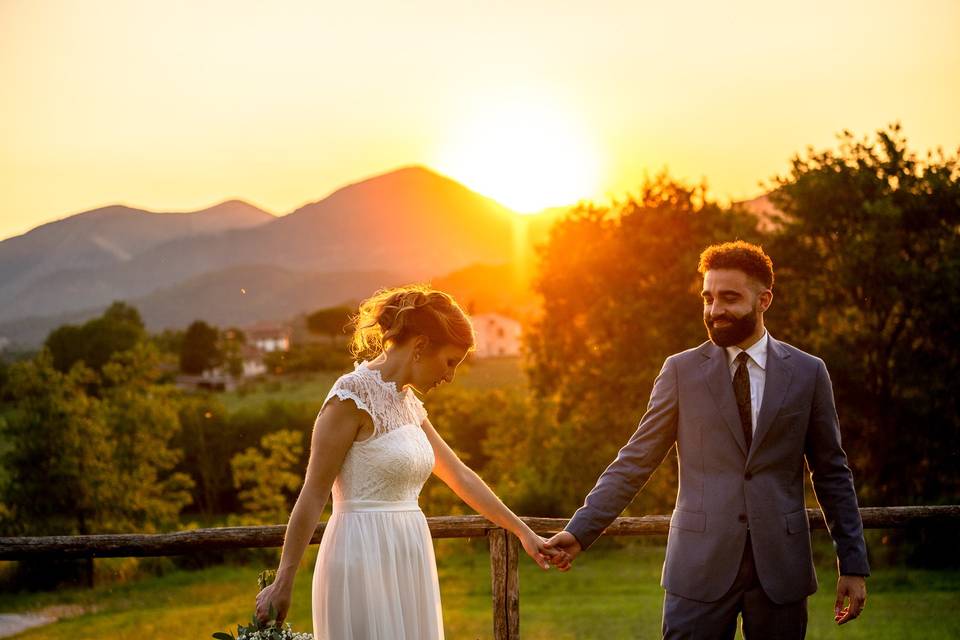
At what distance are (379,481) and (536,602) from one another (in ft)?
67.3

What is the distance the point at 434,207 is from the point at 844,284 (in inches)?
3042

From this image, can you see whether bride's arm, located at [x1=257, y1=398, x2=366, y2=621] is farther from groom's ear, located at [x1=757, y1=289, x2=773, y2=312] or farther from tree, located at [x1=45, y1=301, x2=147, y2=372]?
tree, located at [x1=45, y1=301, x2=147, y2=372]

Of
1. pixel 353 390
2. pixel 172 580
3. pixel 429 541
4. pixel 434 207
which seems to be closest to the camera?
pixel 353 390

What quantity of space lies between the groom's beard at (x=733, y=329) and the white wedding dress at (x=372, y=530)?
3.91ft

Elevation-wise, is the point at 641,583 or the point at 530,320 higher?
the point at 530,320

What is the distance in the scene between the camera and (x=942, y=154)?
867 inches

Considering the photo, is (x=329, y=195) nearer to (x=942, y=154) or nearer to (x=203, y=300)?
(x=203, y=300)

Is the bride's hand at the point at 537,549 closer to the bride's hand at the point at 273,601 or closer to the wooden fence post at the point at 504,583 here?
the wooden fence post at the point at 504,583

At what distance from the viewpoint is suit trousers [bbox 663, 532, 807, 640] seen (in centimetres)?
347

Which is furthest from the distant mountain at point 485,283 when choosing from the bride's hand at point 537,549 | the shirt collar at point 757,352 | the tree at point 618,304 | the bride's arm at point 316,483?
the bride's arm at point 316,483

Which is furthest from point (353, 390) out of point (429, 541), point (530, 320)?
point (530, 320)

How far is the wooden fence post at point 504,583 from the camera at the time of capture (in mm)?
4676

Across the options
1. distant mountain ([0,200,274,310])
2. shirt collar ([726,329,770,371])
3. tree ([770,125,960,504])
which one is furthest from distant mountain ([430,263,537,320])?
shirt collar ([726,329,770,371])

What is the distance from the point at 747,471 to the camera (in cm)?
348
